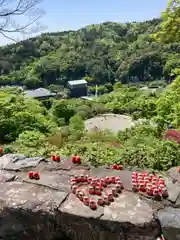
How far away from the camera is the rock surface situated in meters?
3.71

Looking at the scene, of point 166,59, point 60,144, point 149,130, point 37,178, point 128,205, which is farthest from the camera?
point 166,59

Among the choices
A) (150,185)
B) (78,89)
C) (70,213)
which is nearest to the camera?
(70,213)

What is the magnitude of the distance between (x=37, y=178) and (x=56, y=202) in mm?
801

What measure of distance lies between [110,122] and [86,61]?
5200 cm

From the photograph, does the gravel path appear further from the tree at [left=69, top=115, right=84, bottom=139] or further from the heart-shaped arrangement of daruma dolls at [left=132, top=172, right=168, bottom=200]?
the heart-shaped arrangement of daruma dolls at [left=132, top=172, right=168, bottom=200]

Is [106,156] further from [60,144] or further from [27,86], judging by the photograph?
[27,86]

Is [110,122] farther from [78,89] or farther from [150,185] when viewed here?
[78,89]

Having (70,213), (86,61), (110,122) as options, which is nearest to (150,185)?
(70,213)

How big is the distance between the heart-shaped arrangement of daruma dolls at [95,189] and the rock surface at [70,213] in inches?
3.0

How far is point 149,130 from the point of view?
11375 millimetres

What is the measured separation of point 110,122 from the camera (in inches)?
650

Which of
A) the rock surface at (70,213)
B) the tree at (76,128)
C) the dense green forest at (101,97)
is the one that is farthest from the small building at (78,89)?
the rock surface at (70,213)

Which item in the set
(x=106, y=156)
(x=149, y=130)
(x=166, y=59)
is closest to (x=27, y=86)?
(x=166, y=59)

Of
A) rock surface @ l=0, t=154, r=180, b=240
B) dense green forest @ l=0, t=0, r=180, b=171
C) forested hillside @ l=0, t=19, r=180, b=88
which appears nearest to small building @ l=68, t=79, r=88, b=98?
dense green forest @ l=0, t=0, r=180, b=171
